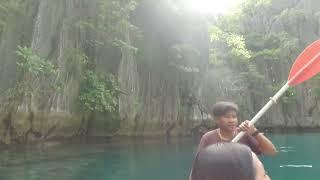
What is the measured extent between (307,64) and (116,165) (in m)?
9.34

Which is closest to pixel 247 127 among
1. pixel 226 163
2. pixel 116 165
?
pixel 226 163

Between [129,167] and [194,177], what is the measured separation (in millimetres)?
10329

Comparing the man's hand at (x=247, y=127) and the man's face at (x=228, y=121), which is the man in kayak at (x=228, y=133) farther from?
the man's hand at (x=247, y=127)

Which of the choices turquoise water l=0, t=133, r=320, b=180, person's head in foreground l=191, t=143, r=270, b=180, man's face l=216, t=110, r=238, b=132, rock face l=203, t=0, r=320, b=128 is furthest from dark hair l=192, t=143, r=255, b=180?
rock face l=203, t=0, r=320, b=128

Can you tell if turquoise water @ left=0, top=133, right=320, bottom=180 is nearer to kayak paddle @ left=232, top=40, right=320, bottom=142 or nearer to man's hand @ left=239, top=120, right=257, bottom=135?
kayak paddle @ left=232, top=40, right=320, bottom=142

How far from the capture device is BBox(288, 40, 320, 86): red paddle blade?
363 cm

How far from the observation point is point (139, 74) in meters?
22.8

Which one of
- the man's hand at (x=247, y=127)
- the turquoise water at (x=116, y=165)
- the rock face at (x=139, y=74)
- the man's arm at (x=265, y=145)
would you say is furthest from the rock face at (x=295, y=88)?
the man's hand at (x=247, y=127)

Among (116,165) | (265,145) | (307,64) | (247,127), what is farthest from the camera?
(116,165)

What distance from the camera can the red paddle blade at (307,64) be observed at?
11.9 ft

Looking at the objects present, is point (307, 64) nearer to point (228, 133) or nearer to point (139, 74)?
point (228, 133)

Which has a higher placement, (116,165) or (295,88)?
(295,88)

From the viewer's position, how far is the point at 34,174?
10070 millimetres

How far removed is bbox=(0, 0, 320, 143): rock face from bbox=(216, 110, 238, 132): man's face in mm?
13947
